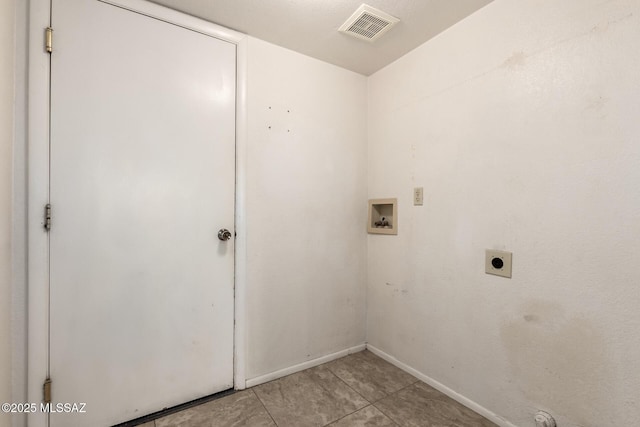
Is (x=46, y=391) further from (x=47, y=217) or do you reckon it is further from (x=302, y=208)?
(x=302, y=208)

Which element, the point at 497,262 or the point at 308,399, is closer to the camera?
the point at 497,262

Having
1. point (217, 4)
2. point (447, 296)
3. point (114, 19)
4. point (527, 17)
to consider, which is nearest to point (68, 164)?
point (114, 19)

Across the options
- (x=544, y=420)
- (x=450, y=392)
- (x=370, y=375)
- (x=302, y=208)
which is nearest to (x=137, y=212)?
(x=302, y=208)

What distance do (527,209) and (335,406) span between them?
57.9 inches

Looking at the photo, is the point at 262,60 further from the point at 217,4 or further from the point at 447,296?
the point at 447,296

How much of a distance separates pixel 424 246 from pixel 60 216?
1991 millimetres

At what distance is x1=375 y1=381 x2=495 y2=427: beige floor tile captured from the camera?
1401 mm

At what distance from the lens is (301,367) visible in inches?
74.4

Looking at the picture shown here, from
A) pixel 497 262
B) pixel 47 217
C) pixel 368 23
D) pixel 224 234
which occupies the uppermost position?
pixel 368 23

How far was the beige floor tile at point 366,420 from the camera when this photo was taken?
139cm

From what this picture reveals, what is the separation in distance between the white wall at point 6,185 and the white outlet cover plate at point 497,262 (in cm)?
219

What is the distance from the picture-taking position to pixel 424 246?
1.77 meters

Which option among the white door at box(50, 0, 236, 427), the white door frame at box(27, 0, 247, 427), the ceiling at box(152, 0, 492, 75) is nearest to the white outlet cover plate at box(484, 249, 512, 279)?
the ceiling at box(152, 0, 492, 75)

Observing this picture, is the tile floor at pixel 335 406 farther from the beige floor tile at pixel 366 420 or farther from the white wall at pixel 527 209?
the white wall at pixel 527 209
